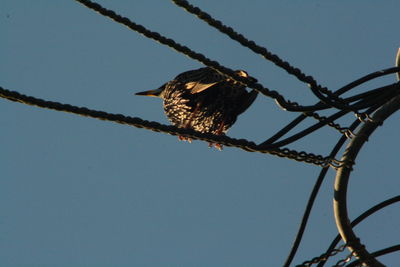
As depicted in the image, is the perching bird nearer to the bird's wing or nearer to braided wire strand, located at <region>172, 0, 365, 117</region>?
the bird's wing

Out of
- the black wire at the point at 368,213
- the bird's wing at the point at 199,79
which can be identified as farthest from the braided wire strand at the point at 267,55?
the bird's wing at the point at 199,79

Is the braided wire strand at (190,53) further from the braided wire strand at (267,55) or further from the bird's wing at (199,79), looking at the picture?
the bird's wing at (199,79)

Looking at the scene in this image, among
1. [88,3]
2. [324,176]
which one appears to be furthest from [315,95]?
[88,3]

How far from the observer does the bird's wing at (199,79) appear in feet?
14.6

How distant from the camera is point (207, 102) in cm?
473

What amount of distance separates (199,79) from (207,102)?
21 cm

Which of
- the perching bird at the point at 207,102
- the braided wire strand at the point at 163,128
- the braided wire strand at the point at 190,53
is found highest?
the perching bird at the point at 207,102

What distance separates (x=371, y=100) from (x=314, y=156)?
1.40 ft

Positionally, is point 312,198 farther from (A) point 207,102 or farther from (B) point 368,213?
(A) point 207,102

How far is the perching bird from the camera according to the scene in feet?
15.4

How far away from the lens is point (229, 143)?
3.03 meters

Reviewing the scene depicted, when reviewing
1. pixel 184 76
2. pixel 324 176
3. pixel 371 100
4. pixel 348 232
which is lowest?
pixel 348 232

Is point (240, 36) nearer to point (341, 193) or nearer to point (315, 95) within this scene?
point (315, 95)

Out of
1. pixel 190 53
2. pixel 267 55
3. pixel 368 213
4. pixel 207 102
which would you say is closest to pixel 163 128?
pixel 190 53
